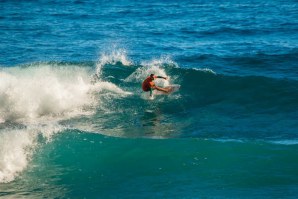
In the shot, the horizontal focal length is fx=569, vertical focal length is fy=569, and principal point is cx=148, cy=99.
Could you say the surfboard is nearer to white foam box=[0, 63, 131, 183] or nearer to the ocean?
the ocean

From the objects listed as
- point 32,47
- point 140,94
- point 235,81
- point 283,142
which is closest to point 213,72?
point 235,81

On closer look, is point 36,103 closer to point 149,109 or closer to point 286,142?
point 149,109

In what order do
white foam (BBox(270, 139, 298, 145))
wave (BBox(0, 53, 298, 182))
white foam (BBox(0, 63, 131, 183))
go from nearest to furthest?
white foam (BBox(0, 63, 131, 183)) → white foam (BBox(270, 139, 298, 145)) → wave (BBox(0, 53, 298, 182))

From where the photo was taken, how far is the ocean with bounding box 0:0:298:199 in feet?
52.5

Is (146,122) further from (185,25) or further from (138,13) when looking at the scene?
(138,13)

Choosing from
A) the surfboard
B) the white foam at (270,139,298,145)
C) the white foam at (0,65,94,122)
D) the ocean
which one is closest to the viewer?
the ocean

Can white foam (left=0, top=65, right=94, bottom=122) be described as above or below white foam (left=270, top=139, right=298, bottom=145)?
above

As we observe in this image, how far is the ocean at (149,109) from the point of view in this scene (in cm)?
1600

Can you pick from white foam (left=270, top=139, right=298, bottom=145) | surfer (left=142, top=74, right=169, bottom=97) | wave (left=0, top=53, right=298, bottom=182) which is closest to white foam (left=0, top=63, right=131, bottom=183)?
wave (left=0, top=53, right=298, bottom=182)

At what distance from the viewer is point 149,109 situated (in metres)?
22.5

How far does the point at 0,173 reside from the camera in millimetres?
16047

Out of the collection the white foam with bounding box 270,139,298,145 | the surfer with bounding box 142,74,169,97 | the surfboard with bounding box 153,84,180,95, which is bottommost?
the white foam with bounding box 270,139,298,145

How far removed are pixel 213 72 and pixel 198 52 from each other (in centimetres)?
491

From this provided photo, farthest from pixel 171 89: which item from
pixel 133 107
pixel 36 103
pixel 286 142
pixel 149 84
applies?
pixel 286 142
